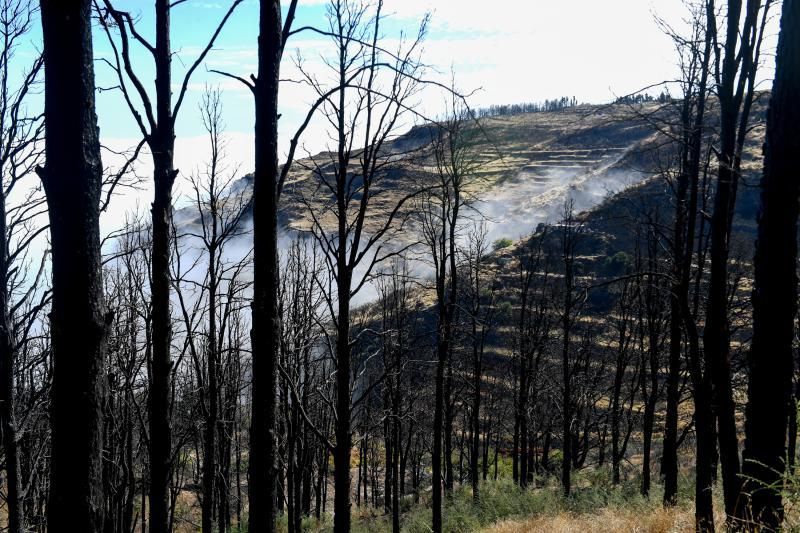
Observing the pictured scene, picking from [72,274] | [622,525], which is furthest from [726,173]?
[72,274]

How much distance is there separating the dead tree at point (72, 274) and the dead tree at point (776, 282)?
192 inches

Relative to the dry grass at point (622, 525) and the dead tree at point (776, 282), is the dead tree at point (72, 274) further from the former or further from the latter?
the dry grass at point (622, 525)

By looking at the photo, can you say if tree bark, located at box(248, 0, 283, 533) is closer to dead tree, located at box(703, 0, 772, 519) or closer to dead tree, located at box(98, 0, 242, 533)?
dead tree, located at box(98, 0, 242, 533)

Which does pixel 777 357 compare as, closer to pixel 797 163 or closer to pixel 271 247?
pixel 797 163

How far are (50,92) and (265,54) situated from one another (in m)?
1.88

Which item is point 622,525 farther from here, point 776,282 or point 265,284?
point 265,284

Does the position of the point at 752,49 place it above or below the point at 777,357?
above

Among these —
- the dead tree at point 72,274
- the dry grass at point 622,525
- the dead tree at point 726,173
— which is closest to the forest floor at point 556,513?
the dry grass at point 622,525

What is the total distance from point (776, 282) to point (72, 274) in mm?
5237

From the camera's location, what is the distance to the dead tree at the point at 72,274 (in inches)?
119

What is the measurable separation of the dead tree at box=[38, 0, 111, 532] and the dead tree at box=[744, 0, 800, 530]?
16.0 feet

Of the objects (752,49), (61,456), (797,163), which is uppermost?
(752,49)

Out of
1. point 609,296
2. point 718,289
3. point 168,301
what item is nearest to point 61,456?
point 168,301

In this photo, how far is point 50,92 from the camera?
304 centimetres
